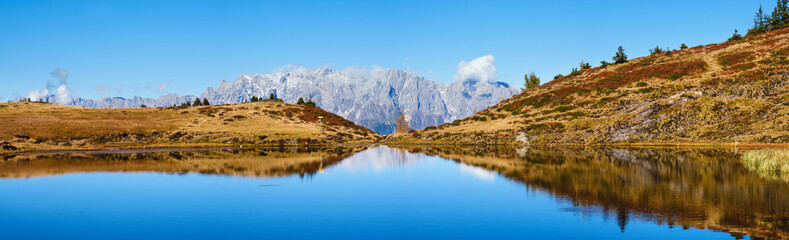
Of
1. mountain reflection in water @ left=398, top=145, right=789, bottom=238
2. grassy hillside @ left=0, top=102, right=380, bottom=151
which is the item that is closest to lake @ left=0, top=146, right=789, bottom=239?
mountain reflection in water @ left=398, top=145, right=789, bottom=238

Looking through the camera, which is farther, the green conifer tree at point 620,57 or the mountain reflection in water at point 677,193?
the green conifer tree at point 620,57

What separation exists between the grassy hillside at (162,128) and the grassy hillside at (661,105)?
91.6ft

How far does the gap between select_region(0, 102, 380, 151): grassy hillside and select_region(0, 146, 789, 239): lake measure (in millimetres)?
64307

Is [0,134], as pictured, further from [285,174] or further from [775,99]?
[775,99]

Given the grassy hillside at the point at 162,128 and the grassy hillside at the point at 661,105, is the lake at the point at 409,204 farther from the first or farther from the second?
the grassy hillside at the point at 162,128

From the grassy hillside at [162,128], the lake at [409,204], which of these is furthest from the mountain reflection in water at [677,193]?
the grassy hillside at [162,128]

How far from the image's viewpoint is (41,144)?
3745 inches

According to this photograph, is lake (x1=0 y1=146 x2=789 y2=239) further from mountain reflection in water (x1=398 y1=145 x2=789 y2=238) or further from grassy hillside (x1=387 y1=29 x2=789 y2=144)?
grassy hillside (x1=387 y1=29 x2=789 y2=144)

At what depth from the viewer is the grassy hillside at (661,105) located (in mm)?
83375

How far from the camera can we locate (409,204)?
1071 inches

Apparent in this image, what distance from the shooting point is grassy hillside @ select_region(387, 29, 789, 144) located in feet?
274

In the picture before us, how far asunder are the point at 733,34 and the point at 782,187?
14528 cm

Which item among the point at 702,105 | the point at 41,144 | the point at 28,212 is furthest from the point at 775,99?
the point at 41,144

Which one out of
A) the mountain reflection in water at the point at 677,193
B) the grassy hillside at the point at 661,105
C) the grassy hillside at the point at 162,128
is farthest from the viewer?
the grassy hillside at the point at 162,128
